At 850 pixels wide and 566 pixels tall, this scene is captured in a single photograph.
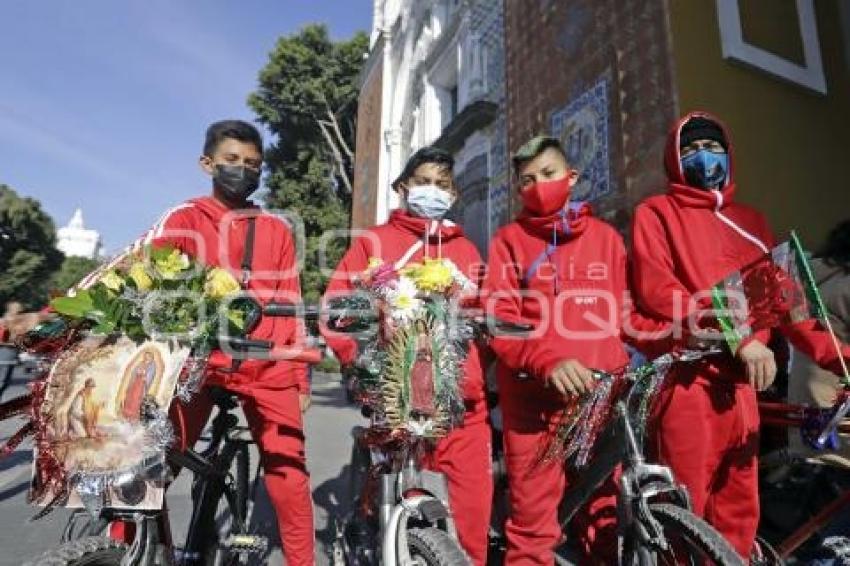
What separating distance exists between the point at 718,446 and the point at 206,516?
215 centimetres

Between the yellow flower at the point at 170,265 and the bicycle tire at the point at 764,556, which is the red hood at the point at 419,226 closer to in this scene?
the yellow flower at the point at 170,265

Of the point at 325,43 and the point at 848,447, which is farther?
the point at 325,43

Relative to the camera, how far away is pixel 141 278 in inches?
69.5

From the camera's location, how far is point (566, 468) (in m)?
2.62

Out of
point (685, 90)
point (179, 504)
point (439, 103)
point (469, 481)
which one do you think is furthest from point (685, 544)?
Answer: point (439, 103)

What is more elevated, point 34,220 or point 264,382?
point 34,220

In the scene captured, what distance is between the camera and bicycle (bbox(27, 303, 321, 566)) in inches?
67.7

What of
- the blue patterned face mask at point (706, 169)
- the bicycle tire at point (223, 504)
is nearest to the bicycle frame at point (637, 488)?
the blue patterned face mask at point (706, 169)

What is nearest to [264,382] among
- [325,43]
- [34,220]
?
[325,43]

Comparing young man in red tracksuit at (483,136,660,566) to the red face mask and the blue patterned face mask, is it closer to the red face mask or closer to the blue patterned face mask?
the red face mask

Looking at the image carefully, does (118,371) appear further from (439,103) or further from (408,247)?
(439,103)

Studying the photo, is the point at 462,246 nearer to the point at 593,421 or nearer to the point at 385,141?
the point at 593,421

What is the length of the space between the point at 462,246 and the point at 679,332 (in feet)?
3.82

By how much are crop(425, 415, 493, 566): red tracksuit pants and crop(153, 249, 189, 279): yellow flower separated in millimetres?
1301
